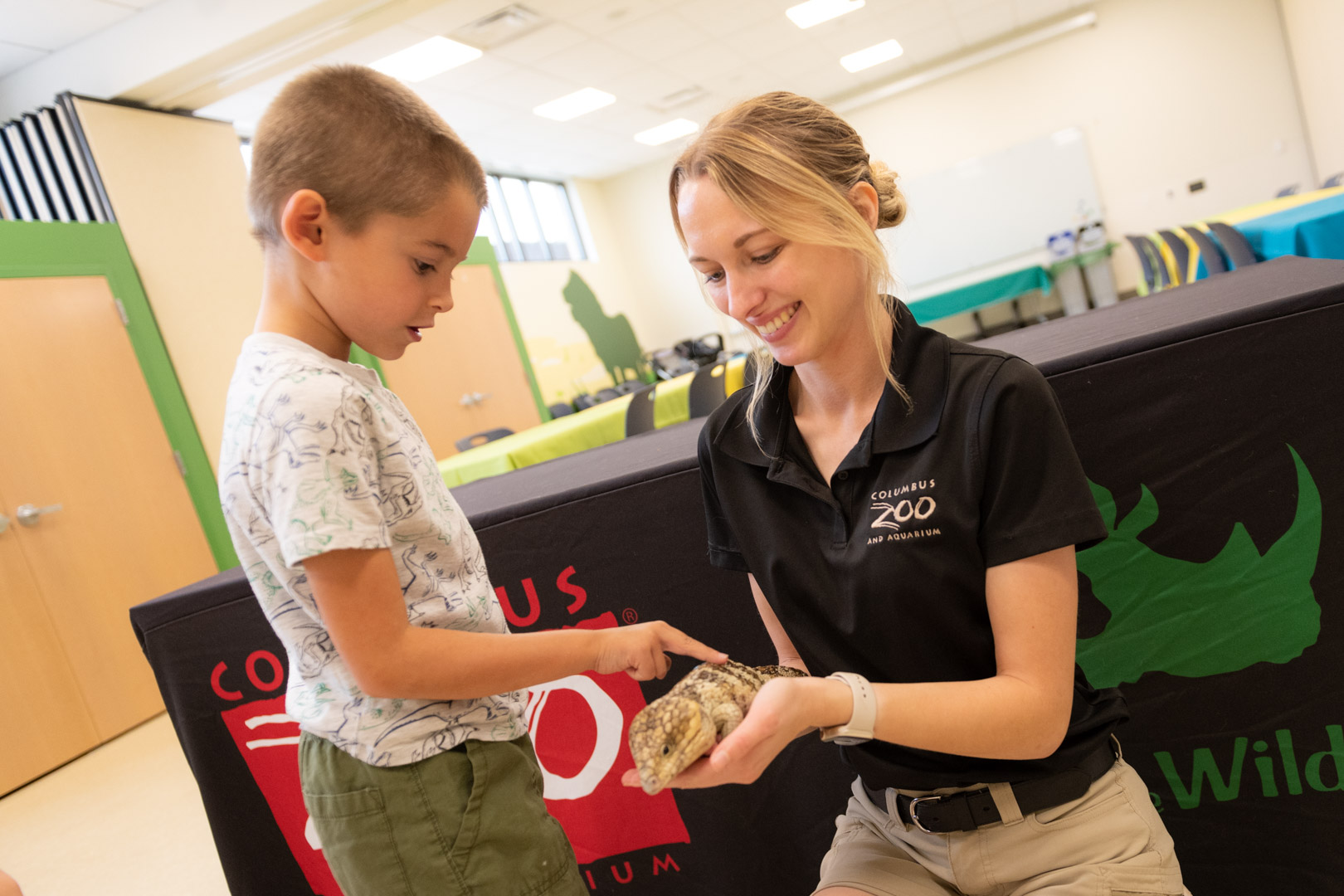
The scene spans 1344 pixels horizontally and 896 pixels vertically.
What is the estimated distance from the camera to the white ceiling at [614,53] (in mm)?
5957

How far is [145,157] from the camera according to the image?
528cm

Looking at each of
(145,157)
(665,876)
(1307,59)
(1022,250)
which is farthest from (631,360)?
(665,876)

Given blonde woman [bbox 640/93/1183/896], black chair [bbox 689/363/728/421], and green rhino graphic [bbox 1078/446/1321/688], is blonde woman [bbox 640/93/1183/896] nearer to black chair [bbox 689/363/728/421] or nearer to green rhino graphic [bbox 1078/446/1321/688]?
green rhino graphic [bbox 1078/446/1321/688]

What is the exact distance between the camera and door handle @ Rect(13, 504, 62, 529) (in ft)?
13.6

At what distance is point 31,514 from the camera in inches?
164

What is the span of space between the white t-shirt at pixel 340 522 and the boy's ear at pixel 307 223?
0.31ft

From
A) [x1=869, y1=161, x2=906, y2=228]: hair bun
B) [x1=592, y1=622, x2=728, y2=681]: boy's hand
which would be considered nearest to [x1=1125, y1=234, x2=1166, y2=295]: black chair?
[x1=869, y1=161, x2=906, y2=228]: hair bun

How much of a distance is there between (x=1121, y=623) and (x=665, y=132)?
10696mm

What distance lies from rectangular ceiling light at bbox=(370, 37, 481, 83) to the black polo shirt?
21.3ft

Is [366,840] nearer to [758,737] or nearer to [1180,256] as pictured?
[758,737]

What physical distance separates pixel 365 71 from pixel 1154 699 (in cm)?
141

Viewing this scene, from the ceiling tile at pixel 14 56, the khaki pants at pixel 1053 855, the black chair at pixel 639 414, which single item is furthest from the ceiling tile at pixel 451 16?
the khaki pants at pixel 1053 855

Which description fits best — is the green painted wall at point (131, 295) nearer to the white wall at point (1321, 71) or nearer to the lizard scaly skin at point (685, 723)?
the lizard scaly skin at point (685, 723)

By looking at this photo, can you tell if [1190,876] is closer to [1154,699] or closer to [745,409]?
[1154,699]
